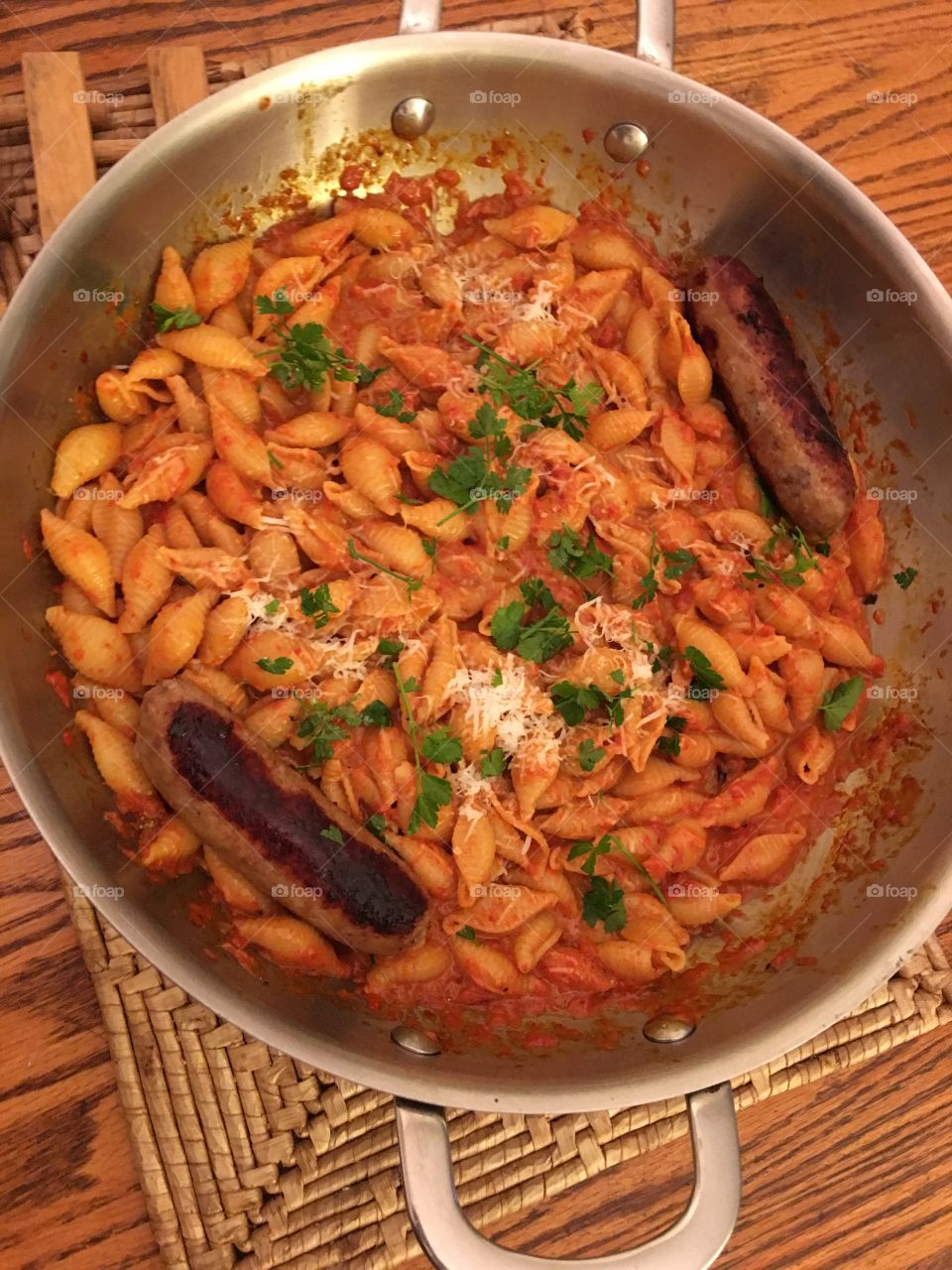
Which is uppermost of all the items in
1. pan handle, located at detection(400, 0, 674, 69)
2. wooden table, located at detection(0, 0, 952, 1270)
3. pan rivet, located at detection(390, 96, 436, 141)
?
pan handle, located at detection(400, 0, 674, 69)

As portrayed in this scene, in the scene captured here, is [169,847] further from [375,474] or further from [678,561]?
[678,561]

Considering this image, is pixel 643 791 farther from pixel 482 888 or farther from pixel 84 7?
pixel 84 7

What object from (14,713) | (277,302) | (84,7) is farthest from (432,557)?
(84,7)

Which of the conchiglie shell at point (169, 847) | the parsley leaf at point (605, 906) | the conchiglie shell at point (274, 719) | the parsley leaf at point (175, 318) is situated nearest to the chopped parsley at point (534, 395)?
the parsley leaf at point (175, 318)

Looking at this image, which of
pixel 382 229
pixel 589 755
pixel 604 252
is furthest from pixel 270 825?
pixel 604 252

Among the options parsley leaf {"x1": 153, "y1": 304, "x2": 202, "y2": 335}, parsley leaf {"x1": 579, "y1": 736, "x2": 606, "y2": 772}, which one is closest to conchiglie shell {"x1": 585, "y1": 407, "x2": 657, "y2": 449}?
parsley leaf {"x1": 579, "y1": 736, "x2": 606, "y2": 772}

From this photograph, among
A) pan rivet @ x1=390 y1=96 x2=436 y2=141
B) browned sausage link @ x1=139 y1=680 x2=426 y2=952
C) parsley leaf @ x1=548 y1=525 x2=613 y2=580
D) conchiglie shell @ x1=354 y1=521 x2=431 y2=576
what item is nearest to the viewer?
browned sausage link @ x1=139 y1=680 x2=426 y2=952

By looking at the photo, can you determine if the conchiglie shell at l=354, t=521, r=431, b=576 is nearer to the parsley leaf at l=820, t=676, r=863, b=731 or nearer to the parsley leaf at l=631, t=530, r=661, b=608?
the parsley leaf at l=631, t=530, r=661, b=608
